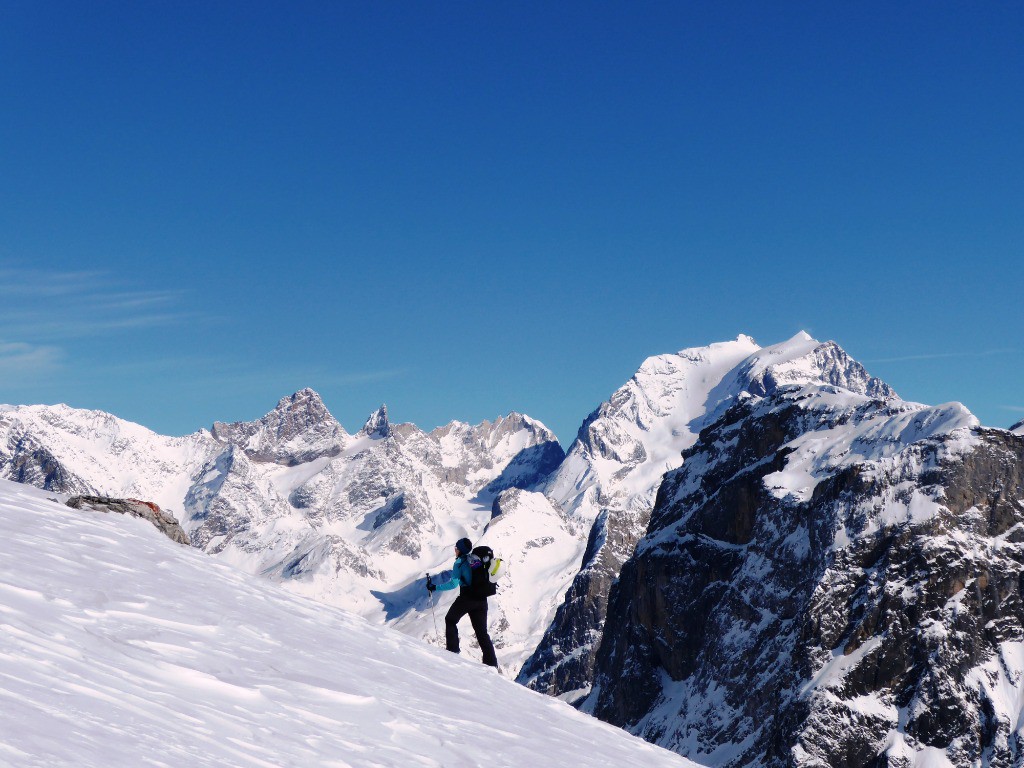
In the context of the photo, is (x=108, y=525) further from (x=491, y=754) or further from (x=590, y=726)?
(x=491, y=754)

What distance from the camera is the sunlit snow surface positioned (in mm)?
11734

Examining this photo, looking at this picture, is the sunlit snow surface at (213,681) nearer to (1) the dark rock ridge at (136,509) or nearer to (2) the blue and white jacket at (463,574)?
(2) the blue and white jacket at (463,574)

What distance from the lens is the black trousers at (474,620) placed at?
1040 inches

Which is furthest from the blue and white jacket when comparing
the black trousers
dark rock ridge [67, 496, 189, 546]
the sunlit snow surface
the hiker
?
dark rock ridge [67, 496, 189, 546]

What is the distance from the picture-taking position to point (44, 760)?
9.77 m

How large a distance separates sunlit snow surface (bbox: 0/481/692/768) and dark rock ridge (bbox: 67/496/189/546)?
3.67 metres

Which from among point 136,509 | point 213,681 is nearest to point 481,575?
point 136,509

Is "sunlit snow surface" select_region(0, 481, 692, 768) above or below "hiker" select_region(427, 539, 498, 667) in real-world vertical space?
below

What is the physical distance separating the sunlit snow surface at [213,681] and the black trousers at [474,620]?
6.39ft

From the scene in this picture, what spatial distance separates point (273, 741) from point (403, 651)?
9976 mm

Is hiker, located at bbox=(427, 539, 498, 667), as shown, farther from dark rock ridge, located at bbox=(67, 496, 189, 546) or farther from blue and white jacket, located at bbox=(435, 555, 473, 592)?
dark rock ridge, located at bbox=(67, 496, 189, 546)

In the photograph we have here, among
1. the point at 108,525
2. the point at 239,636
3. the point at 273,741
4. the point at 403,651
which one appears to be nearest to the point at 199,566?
the point at 108,525

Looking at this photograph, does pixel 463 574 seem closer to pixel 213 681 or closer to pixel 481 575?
pixel 481 575

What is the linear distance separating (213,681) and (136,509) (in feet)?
56.5
